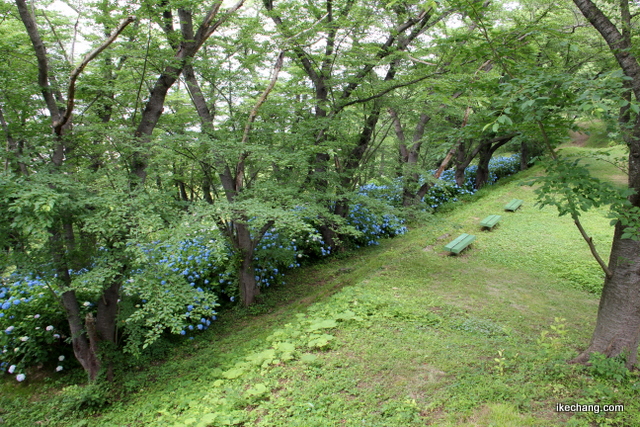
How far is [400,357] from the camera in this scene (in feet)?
10.2

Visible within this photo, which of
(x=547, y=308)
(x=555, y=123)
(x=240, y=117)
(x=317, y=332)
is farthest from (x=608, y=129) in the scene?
(x=240, y=117)

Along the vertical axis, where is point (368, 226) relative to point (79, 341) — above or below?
below

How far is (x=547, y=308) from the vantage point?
412cm

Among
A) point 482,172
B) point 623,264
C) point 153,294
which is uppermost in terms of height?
point 153,294

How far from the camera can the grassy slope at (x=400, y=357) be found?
2467 mm

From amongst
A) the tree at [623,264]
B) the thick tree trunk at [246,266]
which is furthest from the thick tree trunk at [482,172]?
the tree at [623,264]

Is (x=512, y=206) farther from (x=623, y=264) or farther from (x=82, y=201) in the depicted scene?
(x=82, y=201)

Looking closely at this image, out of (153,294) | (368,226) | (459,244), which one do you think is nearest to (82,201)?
(153,294)

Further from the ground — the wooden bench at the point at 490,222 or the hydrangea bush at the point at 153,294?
the hydrangea bush at the point at 153,294

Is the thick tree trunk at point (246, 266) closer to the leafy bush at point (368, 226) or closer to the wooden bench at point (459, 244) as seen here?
the leafy bush at point (368, 226)

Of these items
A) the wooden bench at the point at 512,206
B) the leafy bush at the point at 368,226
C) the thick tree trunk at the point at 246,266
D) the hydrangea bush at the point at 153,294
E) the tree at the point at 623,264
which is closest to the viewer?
the tree at the point at 623,264

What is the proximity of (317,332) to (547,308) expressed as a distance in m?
2.83

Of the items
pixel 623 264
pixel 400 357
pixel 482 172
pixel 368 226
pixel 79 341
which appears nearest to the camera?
pixel 623 264

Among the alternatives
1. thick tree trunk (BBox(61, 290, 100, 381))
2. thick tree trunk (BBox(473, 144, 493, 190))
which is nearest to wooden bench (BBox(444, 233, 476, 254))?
thick tree trunk (BBox(61, 290, 100, 381))
